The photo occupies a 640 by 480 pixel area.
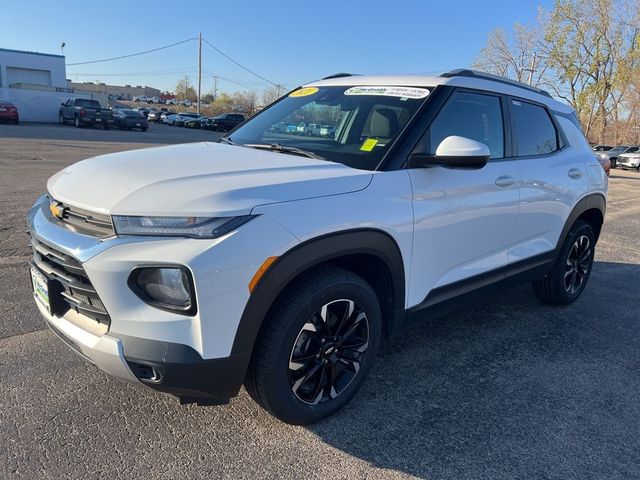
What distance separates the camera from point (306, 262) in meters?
2.32

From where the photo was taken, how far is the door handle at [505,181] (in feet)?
11.2

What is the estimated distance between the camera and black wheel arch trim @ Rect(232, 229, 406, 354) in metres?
2.19

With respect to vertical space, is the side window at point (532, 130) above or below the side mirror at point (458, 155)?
above

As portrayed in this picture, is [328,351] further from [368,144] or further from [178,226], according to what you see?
[368,144]

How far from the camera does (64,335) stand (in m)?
2.36

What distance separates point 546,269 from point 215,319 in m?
3.17

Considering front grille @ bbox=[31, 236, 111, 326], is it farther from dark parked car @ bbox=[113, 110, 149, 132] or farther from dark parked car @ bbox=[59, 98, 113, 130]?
dark parked car @ bbox=[113, 110, 149, 132]

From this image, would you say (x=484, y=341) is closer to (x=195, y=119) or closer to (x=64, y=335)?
(x=64, y=335)

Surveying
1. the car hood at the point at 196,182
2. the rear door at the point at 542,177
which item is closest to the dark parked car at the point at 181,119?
the rear door at the point at 542,177

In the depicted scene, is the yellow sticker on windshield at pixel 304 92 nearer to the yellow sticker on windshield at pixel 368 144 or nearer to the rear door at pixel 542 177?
the yellow sticker on windshield at pixel 368 144

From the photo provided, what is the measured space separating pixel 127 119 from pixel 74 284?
3156 cm

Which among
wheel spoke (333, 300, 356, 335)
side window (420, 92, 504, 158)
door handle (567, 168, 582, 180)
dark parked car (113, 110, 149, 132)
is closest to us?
wheel spoke (333, 300, 356, 335)

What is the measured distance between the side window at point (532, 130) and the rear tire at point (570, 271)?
2.98 ft

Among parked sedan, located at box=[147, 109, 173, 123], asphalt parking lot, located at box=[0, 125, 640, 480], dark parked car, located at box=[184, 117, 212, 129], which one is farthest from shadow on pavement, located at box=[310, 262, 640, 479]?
parked sedan, located at box=[147, 109, 173, 123]
